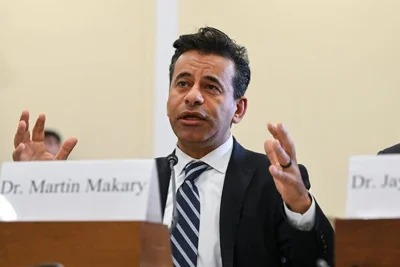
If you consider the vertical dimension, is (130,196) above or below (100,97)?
below

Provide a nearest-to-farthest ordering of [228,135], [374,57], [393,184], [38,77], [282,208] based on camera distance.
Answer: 1. [393,184]
2. [282,208]
3. [228,135]
4. [374,57]
5. [38,77]

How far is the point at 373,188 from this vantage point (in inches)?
43.1

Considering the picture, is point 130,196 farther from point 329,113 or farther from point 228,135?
point 329,113

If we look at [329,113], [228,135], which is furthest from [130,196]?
[329,113]

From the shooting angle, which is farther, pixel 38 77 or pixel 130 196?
pixel 38 77

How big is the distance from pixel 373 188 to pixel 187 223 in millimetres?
645

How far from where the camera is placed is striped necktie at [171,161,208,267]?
157cm

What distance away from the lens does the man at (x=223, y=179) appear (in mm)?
1467

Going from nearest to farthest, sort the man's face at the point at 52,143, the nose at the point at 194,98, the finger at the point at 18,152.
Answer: the finger at the point at 18,152
the nose at the point at 194,98
the man's face at the point at 52,143

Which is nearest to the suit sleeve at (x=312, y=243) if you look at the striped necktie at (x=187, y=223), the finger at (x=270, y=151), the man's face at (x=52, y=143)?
the finger at (x=270, y=151)

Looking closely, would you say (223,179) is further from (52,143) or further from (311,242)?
(52,143)

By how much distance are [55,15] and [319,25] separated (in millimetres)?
1292

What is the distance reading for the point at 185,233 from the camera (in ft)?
5.29

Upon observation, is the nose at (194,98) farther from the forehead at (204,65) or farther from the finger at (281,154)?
the finger at (281,154)
